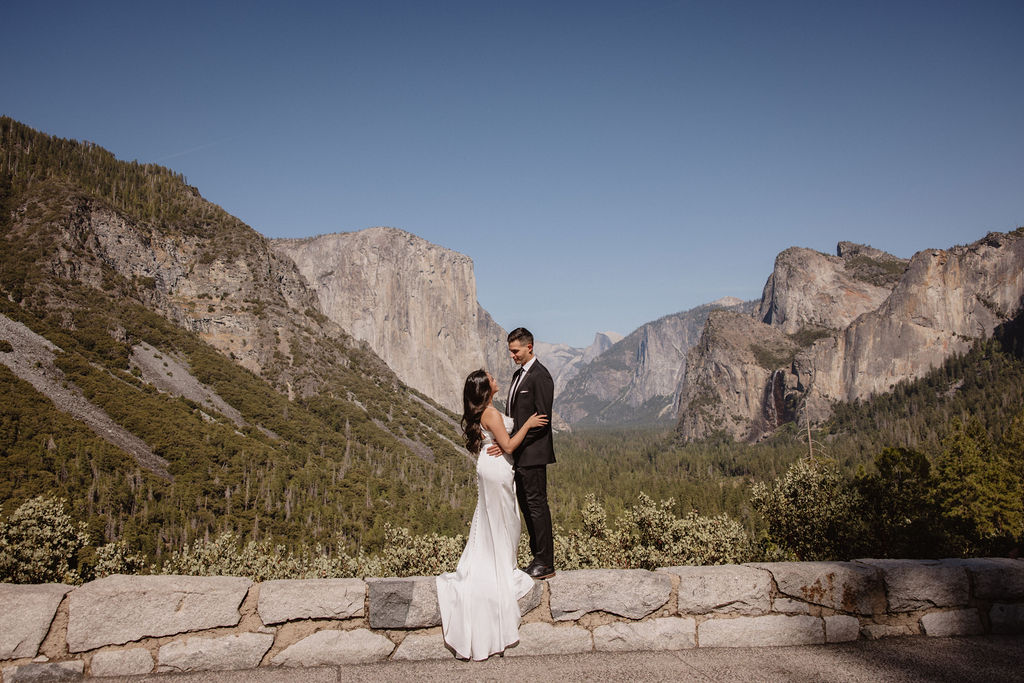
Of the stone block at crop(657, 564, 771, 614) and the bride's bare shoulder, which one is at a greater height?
the bride's bare shoulder

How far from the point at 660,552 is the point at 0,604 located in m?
29.8

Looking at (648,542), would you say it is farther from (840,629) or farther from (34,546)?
(34,546)

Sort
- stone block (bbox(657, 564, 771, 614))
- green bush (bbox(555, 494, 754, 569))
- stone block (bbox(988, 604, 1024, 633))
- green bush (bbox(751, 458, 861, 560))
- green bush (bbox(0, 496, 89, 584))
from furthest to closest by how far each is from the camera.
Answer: green bush (bbox(555, 494, 754, 569)), green bush (bbox(751, 458, 861, 560)), green bush (bbox(0, 496, 89, 584)), stone block (bbox(988, 604, 1024, 633)), stone block (bbox(657, 564, 771, 614))

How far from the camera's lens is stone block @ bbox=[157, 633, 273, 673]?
19.2 feet

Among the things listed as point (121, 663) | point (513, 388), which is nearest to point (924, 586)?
→ point (513, 388)

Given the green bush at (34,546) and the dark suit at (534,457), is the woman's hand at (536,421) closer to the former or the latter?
the dark suit at (534,457)

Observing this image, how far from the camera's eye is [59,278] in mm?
118500

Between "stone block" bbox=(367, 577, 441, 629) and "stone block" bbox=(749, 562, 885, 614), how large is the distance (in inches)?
157

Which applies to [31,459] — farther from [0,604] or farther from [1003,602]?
[1003,602]

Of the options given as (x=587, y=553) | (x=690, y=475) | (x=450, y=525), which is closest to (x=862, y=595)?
(x=587, y=553)

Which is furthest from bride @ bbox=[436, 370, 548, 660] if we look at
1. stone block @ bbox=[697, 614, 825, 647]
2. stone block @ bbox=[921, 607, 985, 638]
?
stone block @ bbox=[921, 607, 985, 638]

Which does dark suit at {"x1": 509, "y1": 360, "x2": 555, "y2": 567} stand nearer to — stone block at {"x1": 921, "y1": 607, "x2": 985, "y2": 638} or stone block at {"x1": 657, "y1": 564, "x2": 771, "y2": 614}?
stone block at {"x1": 657, "y1": 564, "x2": 771, "y2": 614}

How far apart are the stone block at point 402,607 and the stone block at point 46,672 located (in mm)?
2825

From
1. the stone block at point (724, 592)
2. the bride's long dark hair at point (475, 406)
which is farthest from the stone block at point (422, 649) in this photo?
the stone block at point (724, 592)
